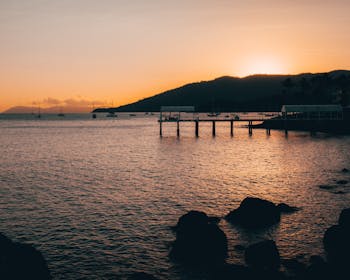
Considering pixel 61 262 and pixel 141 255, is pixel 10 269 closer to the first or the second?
pixel 61 262

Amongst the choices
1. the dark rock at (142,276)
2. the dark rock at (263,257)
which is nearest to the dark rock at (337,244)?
the dark rock at (263,257)

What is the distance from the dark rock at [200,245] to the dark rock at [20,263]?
6.39 meters

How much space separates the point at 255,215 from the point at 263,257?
21.2ft

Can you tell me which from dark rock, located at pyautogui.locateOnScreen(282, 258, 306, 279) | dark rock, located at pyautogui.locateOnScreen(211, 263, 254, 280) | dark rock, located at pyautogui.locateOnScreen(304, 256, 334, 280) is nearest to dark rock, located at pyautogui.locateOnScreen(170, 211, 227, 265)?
dark rock, located at pyautogui.locateOnScreen(211, 263, 254, 280)

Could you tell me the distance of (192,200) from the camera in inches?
1180

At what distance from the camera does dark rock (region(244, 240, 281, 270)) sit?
16728mm

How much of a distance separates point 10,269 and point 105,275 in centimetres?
411

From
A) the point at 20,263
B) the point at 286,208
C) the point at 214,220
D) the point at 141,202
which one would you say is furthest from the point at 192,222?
the point at 141,202

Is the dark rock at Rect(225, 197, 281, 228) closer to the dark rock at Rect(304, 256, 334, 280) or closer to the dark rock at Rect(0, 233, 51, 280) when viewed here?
the dark rock at Rect(304, 256, 334, 280)

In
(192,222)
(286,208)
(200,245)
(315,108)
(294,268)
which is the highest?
(315,108)

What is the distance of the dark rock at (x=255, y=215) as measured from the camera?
75.2 feet

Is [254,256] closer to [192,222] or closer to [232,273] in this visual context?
[232,273]

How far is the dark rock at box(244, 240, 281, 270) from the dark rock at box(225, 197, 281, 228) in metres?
5.19

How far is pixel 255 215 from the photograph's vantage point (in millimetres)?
23312
